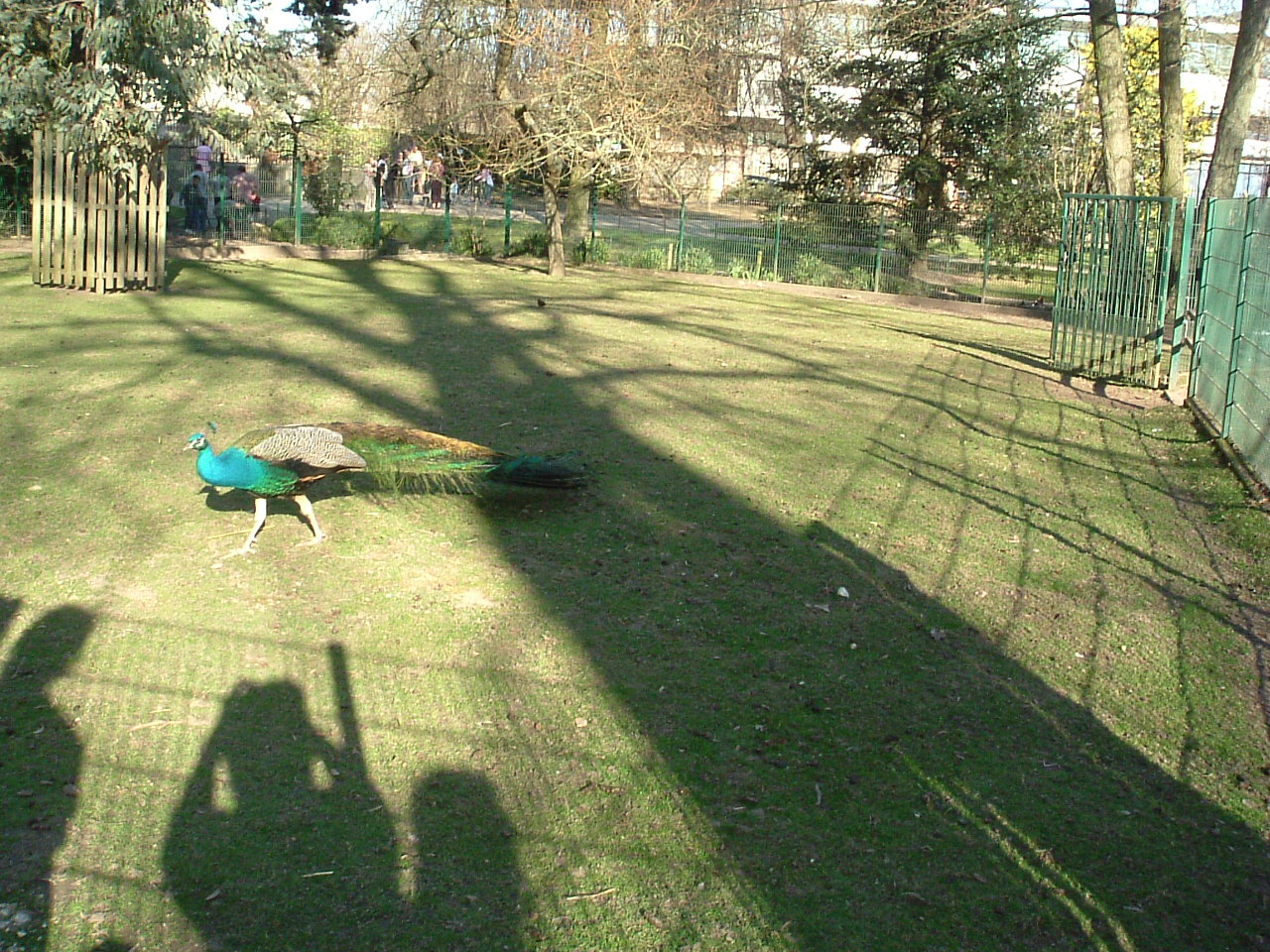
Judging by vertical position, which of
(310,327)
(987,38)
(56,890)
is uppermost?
(987,38)

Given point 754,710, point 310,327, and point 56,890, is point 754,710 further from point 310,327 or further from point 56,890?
point 310,327

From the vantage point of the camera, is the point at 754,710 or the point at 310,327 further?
the point at 310,327

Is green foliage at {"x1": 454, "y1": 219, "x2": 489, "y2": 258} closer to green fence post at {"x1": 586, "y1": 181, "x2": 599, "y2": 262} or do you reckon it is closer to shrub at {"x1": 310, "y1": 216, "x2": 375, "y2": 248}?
shrub at {"x1": 310, "y1": 216, "x2": 375, "y2": 248}

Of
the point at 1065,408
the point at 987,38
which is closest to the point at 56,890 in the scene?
the point at 1065,408

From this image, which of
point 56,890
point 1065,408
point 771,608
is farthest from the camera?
point 1065,408

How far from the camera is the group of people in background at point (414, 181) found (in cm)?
2642

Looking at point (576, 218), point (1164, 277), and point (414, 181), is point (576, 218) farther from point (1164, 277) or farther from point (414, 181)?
point (1164, 277)

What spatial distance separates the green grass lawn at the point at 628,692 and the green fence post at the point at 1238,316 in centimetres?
68

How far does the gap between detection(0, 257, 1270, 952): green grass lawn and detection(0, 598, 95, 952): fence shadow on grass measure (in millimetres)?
15

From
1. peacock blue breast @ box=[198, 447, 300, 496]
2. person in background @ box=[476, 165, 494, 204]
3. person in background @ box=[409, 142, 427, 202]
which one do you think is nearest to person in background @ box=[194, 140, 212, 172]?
person in background @ box=[476, 165, 494, 204]

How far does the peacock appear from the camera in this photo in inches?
239

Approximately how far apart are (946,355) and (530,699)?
12298 mm

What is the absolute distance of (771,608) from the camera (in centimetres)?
605

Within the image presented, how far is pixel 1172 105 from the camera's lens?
738 inches
